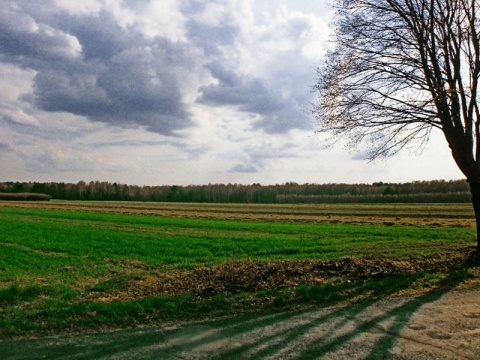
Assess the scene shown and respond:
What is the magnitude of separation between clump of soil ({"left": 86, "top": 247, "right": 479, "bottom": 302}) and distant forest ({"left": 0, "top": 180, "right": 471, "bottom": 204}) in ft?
217

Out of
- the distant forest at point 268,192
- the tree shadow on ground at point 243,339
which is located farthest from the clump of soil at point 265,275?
the distant forest at point 268,192

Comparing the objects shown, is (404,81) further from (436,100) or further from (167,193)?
(167,193)

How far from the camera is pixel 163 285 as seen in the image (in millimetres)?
10078

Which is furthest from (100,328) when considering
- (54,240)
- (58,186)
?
(58,186)

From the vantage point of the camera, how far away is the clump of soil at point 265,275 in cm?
944

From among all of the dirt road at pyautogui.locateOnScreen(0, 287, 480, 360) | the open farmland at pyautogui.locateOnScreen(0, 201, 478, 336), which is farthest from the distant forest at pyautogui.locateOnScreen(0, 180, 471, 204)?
the dirt road at pyautogui.locateOnScreen(0, 287, 480, 360)

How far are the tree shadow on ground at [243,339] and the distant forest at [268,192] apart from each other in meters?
72.1

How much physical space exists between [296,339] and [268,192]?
100 m

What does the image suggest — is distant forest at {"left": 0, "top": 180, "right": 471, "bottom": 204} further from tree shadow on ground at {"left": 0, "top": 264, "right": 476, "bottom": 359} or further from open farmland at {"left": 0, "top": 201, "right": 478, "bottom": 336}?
tree shadow on ground at {"left": 0, "top": 264, "right": 476, "bottom": 359}

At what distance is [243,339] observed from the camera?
247 inches

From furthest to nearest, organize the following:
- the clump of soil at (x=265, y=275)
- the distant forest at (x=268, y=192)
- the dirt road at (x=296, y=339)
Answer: the distant forest at (x=268, y=192) → the clump of soil at (x=265, y=275) → the dirt road at (x=296, y=339)

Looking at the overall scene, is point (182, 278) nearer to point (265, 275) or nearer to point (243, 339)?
point (265, 275)

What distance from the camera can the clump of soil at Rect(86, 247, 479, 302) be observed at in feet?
31.0

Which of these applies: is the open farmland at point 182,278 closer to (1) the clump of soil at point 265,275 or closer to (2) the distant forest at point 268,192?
(1) the clump of soil at point 265,275
